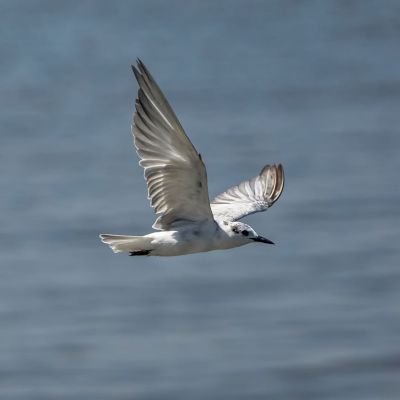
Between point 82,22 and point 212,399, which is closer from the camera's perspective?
point 212,399

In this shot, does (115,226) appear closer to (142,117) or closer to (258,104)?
(258,104)

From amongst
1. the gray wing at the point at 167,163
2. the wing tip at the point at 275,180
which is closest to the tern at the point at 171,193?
the gray wing at the point at 167,163

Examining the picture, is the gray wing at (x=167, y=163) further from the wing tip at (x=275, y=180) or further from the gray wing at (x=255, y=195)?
the wing tip at (x=275, y=180)

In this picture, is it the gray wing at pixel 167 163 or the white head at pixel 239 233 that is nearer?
the gray wing at pixel 167 163

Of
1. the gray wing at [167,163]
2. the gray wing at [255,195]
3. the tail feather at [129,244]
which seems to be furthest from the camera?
the gray wing at [255,195]

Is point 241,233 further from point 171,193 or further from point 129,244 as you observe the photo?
point 129,244

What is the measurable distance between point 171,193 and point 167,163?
26 cm

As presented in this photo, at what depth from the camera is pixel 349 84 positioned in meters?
30.0

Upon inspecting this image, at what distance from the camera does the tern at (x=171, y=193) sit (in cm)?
1258

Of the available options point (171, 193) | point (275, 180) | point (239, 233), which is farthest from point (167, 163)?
point (275, 180)

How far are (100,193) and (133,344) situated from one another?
169 inches

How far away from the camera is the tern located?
12578 mm

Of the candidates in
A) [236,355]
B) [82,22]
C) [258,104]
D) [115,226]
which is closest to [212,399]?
[236,355]

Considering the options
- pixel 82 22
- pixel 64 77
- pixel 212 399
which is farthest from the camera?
pixel 82 22
